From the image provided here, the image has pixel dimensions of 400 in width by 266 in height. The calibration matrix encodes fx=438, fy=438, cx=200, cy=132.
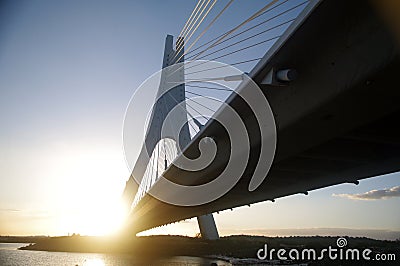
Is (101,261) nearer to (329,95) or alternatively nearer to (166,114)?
(166,114)

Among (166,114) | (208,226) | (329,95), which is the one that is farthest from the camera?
(208,226)

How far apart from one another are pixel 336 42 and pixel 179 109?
1836 cm

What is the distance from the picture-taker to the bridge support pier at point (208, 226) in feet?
132

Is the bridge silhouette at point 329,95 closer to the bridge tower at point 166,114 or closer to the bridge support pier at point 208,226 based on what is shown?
the bridge tower at point 166,114

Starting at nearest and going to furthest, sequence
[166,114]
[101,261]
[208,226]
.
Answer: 1. [166,114]
2. [208,226]
3. [101,261]

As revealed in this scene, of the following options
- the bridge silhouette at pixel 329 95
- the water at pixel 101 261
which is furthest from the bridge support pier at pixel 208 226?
the bridge silhouette at pixel 329 95

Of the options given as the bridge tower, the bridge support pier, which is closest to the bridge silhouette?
the bridge tower

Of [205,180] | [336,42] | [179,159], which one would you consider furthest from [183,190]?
[336,42]

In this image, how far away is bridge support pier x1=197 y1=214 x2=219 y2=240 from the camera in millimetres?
40369

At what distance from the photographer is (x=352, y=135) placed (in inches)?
401

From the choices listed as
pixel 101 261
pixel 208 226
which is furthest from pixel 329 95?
pixel 101 261

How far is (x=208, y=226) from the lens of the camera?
40.4m

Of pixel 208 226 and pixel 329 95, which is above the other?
pixel 208 226

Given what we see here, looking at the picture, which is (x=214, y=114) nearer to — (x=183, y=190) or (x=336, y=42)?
(x=336, y=42)
